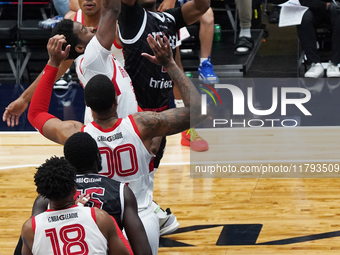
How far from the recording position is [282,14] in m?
7.85

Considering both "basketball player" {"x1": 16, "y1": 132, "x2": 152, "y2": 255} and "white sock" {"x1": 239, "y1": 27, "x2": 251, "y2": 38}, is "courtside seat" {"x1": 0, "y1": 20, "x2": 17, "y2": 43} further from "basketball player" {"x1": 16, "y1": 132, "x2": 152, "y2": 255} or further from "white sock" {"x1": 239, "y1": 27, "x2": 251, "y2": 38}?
"basketball player" {"x1": 16, "y1": 132, "x2": 152, "y2": 255}

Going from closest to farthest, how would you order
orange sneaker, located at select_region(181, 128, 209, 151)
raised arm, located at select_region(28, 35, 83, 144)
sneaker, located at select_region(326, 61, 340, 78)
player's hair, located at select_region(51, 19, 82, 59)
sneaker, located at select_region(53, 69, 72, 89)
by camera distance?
raised arm, located at select_region(28, 35, 83, 144) < player's hair, located at select_region(51, 19, 82, 59) < orange sneaker, located at select_region(181, 128, 209, 151) < sneaker, located at select_region(326, 61, 340, 78) < sneaker, located at select_region(53, 69, 72, 89)

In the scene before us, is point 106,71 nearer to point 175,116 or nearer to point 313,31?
point 175,116

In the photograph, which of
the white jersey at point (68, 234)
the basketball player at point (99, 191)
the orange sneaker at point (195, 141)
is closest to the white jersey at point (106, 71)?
the basketball player at point (99, 191)

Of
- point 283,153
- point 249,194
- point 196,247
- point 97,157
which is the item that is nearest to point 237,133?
point 283,153

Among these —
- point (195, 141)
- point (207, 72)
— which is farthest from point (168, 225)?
point (207, 72)

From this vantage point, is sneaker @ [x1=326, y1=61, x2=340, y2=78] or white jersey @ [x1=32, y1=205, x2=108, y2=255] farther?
sneaker @ [x1=326, y1=61, x2=340, y2=78]

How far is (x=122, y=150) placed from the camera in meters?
2.83

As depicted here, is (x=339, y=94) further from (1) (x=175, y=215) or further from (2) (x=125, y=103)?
(2) (x=125, y=103)

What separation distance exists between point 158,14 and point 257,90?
3.88 m

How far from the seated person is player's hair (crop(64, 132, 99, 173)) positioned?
5824mm

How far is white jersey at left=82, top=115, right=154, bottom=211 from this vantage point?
2822 mm

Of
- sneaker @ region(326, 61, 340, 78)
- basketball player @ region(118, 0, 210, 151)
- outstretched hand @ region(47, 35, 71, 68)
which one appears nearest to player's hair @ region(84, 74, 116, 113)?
outstretched hand @ region(47, 35, 71, 68)

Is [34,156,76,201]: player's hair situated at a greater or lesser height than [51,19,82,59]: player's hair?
lesser
